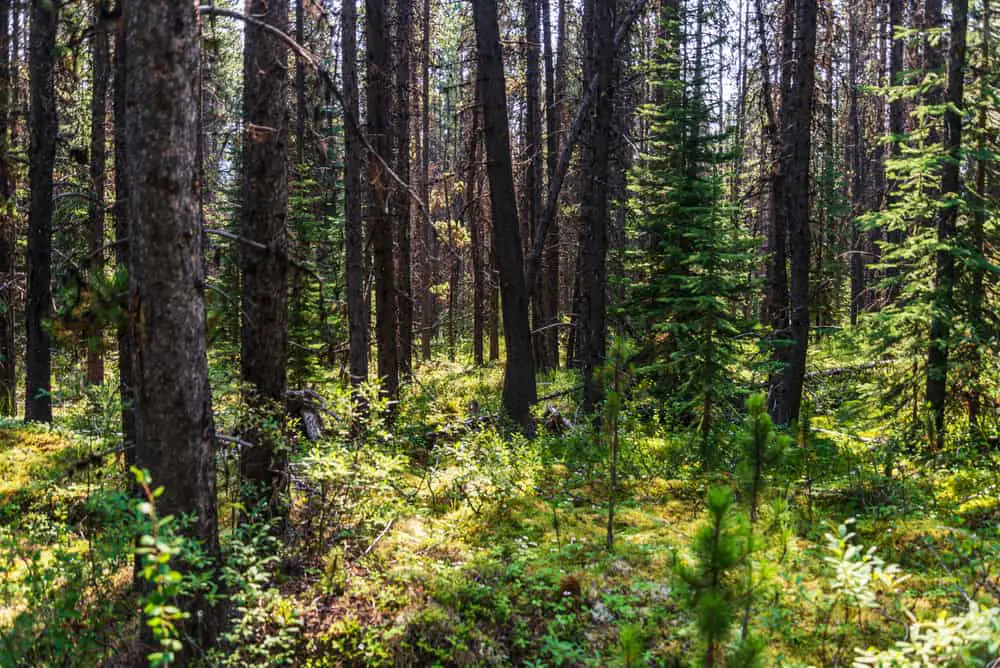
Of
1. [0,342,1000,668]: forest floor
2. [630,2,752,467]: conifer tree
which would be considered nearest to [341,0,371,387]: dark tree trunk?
[0,342,1000,668]: forest floor

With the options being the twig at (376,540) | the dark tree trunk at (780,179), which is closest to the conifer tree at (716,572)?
the twig at (376,540)

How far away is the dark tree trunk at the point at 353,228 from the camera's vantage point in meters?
9.73

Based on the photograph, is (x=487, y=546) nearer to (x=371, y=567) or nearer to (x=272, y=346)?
(x=371, y=567)

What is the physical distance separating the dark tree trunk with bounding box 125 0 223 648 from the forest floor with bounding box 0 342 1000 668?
0.41 m

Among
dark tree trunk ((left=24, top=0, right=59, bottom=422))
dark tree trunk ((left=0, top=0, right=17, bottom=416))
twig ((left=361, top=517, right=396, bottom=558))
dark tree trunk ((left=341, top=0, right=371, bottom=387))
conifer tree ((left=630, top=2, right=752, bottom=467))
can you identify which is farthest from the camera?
dark tree trunk ((left=0, top=0, right=17, bottom=416))

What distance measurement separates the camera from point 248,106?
5.49m

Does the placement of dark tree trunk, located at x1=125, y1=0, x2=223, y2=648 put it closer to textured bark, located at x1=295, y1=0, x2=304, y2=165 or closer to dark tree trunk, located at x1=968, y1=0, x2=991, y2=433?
textured bark, located at x1=295, y1=0, x2=304, y2=165

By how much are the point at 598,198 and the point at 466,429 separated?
4619 mm

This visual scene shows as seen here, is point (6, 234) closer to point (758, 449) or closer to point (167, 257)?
point (167, 257)

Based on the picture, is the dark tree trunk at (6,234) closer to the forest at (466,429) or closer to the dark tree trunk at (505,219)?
the forest at (466,429)

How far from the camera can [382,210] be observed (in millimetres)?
10523

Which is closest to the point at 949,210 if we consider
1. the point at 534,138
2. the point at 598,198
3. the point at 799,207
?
the point at 799,207

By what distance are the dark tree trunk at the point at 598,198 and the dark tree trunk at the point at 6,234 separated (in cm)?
973

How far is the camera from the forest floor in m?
4.32
